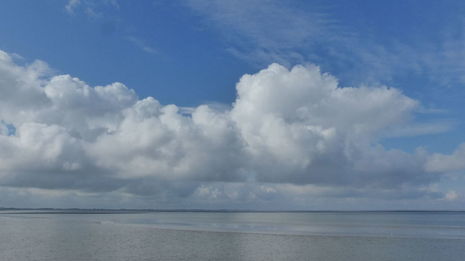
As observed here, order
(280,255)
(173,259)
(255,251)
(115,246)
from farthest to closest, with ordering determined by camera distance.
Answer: (115,246), (255,251), (280,255), (173,259)

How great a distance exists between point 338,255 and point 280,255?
770cm

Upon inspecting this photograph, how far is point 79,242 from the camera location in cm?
6912

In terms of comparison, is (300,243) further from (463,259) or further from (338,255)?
(463,259)

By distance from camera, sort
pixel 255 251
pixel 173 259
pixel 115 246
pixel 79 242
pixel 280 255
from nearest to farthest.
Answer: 1. pixel 173 259
2. pixel 280 255
3. pixel 255 251
4. pixel 115 246
5. pixel 79 242

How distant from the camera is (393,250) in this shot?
62.6 m

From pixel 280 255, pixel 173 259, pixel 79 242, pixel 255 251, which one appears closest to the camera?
pixel 173 259

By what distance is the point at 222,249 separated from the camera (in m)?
61.9

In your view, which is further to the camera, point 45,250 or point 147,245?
point 147,245

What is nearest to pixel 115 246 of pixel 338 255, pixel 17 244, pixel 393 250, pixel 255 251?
pixel 17 244

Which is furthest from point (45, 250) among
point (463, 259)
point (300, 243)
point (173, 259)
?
point (463, 259)

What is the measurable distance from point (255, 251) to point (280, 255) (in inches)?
194

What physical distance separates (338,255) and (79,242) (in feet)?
128

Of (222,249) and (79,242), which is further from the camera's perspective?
(79,242)

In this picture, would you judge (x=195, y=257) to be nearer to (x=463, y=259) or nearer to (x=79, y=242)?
(x=79, y=242)
